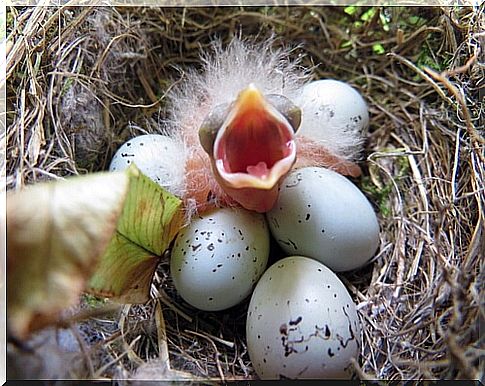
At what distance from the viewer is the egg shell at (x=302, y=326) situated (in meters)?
0.79

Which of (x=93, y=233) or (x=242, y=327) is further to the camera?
(x=242, y=327)

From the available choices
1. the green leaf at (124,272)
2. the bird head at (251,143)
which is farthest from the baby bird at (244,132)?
the green leaf at (124,272)

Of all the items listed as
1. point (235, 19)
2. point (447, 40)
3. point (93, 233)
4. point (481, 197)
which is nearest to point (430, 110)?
point (447, 40)

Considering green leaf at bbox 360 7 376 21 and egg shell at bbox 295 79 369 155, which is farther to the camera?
green leaf at bbox 360 7 376 21

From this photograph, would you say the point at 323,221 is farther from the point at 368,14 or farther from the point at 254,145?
the point at 368,14

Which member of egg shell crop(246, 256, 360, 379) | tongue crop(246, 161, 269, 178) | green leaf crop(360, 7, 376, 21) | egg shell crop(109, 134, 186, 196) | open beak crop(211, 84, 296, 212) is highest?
green leaf crop(360, 7, 376, 21)

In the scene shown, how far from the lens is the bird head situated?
815mm

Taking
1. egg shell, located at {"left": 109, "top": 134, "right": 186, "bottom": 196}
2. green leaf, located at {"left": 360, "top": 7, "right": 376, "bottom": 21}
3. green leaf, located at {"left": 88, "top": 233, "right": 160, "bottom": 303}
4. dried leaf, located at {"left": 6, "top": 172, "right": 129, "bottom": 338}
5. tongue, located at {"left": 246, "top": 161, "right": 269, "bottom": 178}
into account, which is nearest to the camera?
dried leaf, located at {"left": 6, "top": 172, "right": 129, "bottom": 338}

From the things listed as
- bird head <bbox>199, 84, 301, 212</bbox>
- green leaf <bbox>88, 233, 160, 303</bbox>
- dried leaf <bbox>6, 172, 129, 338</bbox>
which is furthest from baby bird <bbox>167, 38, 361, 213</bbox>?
dried leaf <bbox>6, 172, 129, 338</bbox>

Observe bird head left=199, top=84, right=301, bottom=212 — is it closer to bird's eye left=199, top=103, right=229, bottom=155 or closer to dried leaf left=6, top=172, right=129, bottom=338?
bird's eye left=199, top=103, right=229, bottom=155

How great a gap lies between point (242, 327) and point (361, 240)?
26 cm

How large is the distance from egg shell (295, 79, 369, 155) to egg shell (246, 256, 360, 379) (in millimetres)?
294

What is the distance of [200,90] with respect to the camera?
3.51 feet

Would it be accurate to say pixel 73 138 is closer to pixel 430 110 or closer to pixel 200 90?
pixel 200 90
